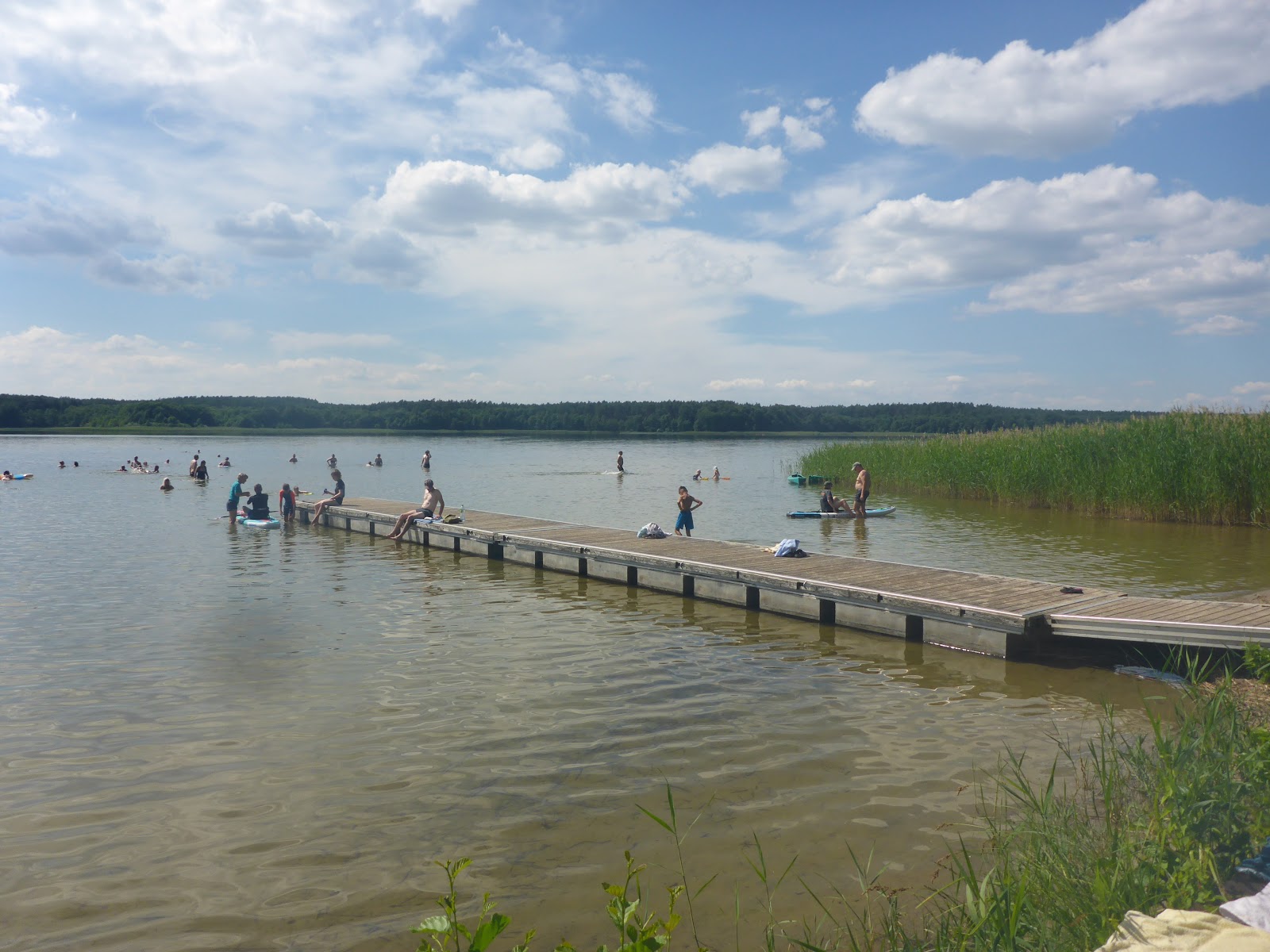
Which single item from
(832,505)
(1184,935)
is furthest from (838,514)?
(1184,935)

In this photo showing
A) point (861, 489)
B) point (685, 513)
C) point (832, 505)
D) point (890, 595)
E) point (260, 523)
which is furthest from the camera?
point (832, 505)

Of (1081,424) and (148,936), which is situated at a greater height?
(1081,424)

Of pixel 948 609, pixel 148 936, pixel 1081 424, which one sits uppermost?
pixel 1081 424

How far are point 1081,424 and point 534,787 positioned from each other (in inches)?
984

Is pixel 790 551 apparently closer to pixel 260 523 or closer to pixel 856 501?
pixel 856 501

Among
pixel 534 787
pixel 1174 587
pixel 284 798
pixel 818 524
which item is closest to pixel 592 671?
pixel 534 787

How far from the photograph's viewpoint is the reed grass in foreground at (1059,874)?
12.1 ft

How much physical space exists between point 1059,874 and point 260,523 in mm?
23898

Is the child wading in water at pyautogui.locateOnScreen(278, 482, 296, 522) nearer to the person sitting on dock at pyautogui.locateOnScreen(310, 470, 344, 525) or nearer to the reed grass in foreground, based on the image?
the person sitting on dock at pyautogui.locateOnScreen(310, 470, 344, 525)

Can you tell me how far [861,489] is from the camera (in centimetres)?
2503

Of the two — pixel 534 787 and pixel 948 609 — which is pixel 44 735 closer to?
pixel 534 787

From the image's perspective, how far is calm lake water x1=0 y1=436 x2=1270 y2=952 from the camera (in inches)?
210

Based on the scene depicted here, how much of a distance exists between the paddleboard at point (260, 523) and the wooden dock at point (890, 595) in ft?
27.5

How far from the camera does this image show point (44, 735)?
794 cm
